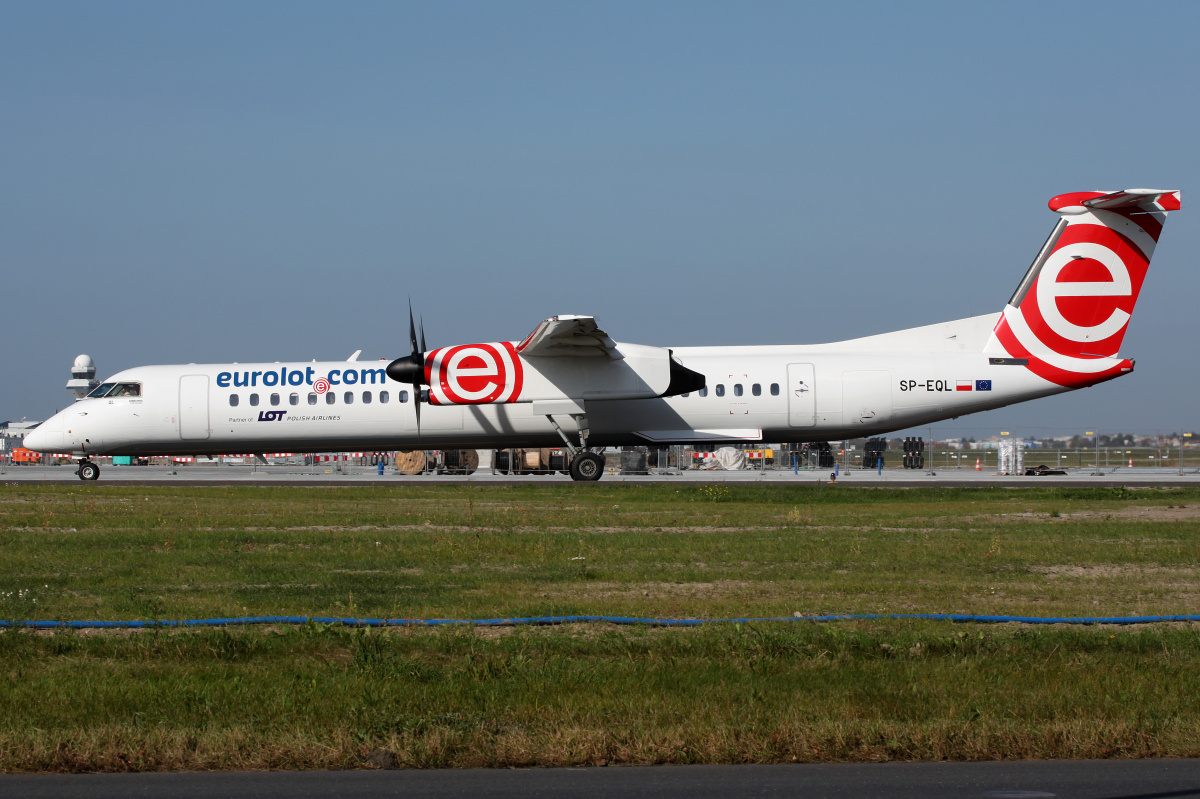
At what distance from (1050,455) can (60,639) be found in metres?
59.5

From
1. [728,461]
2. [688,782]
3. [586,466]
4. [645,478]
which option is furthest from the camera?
[728,461]

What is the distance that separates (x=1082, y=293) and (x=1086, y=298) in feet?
0.57

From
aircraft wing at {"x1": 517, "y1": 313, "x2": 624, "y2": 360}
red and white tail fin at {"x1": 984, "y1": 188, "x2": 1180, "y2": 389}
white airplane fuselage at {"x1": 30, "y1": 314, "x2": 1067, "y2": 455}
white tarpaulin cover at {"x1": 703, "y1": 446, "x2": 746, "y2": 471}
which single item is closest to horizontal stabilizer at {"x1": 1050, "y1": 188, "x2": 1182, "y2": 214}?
red and white tail fin at {"x1": 984, "y1": 188, "x2": 1180, "y2": 389}

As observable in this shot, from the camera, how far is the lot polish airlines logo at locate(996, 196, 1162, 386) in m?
28.8

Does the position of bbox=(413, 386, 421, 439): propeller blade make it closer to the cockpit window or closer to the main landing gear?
the main landing gear

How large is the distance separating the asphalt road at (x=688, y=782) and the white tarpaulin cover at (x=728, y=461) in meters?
48.8

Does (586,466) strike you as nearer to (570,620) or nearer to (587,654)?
(570,620)

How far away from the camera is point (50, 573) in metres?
11.9

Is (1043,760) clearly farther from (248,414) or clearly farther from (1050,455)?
(1050,455)

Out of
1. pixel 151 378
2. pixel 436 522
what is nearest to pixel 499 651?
pixel 436 522

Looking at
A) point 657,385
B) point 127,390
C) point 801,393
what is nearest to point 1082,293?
point 801,393

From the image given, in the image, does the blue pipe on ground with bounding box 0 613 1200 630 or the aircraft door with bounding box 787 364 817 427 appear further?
the aircraft door with bounding box 787 364 817 427

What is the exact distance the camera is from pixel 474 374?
1129 inches

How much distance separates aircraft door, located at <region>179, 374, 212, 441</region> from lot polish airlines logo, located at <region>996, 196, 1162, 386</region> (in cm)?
2268
